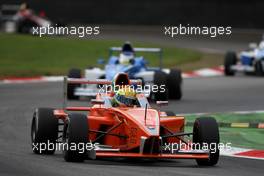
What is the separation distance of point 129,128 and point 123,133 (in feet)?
0.87

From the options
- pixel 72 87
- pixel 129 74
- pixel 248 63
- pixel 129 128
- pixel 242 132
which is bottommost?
pixel 242 132

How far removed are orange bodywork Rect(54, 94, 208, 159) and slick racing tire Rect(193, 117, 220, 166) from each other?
13 cm

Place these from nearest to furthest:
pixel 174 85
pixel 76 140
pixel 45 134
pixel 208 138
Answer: pixel 76 140, pixel 208 138, pixel 45 134, pixel 174 85

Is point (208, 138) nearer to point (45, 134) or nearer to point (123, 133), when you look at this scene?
point (123, 133)

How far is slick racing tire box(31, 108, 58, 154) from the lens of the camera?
515 inches

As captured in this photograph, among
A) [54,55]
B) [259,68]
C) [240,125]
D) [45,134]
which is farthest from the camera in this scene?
[54,55]

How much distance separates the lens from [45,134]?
13.1 meters

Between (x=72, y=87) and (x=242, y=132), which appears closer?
(x=242, y=132)

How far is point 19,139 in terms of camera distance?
1493 cm

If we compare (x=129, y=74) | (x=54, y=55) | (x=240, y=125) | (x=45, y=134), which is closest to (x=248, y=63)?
(x=54, y=55)

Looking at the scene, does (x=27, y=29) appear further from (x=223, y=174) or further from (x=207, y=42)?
(x=223, y=174)

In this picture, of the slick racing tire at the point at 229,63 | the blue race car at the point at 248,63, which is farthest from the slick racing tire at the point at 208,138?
the slick racing tire at the point at 229,63

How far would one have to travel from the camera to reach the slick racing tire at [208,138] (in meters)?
12.2

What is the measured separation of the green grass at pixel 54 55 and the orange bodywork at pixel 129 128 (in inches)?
616
